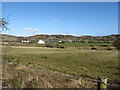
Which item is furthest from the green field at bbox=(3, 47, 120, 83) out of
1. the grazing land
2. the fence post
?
the fence post

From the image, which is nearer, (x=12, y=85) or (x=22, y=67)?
(x=12, y=85)

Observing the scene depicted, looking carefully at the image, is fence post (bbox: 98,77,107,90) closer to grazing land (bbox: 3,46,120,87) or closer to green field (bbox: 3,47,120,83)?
grazing land (bbox: 3,46,120,87)

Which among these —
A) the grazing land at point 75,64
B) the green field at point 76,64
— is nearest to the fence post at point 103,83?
the grazing land at point 75,64

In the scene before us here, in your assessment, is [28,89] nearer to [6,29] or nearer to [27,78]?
[27,78]

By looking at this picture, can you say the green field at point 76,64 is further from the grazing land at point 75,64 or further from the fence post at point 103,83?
the fence post at point 103,83

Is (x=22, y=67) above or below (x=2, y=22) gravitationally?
below

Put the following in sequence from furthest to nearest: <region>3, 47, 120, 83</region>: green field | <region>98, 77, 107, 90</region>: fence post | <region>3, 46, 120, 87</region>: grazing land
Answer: <region>3, 47, 120, 83</region>: green field < <region>3, 46, 120, 87</region>: grazing land < <region>98, 77, 107, 90</region>: fence post

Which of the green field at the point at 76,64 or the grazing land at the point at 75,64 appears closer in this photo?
the grazing land at the point at 75,64

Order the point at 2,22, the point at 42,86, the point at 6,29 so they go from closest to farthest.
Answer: the point at 42,86 → the point at 2,22 → the point at 6,29

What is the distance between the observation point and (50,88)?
5219 millimetres

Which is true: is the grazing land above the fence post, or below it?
Answer: below

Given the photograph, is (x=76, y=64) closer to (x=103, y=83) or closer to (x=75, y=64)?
(x=75, y=64)

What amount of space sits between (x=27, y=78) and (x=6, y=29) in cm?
708

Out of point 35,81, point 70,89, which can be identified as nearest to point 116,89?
point 70,89
